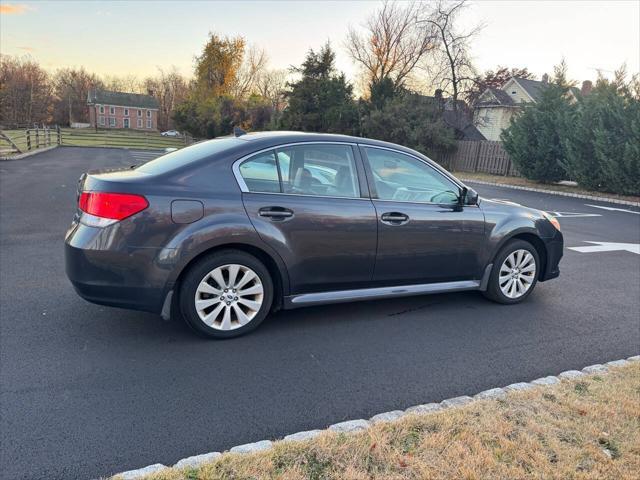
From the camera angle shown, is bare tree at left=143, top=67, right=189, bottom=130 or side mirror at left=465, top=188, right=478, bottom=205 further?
bare tree at left=143, top=67, right=189, bottom=130

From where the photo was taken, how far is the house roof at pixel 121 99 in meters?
80.9

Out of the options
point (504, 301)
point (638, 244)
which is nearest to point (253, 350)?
point (504, 301)

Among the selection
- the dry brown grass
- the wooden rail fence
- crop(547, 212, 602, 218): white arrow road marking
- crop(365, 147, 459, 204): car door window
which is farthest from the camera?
the wooden rail fence

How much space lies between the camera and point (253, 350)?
3826 mm

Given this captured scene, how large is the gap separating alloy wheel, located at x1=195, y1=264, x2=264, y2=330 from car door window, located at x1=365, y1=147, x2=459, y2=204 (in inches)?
56.2

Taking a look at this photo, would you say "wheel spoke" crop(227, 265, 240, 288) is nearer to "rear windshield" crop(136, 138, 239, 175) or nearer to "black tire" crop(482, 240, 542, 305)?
"rear windshield" crop(136, 138, 239, 175)

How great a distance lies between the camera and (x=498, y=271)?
16.5ft

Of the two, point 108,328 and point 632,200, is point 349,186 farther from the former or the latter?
point 632,200

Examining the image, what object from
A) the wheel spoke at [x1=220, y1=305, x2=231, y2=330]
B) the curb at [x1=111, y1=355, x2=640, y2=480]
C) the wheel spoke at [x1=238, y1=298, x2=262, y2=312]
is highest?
the wheel spoke at [x1=238, y1=298, x2=262, y2=312]

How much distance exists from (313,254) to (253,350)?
93cm

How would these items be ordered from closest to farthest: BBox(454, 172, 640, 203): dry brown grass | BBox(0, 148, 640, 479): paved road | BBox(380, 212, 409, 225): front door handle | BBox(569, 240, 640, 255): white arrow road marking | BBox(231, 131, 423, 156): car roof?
BBox(0, 148, 640, 479): paved road → BBox(231, 131, 423, 156): car roof → BBox(380, 212, 409, 225): front door handle → BBox(569, 240, 640, 255): white arrow road marking → BBox(454, 172, 640, 203): dry brown grass

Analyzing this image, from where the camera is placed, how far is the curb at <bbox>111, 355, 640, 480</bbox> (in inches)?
93.3

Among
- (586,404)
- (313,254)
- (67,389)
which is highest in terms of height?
(313,254)

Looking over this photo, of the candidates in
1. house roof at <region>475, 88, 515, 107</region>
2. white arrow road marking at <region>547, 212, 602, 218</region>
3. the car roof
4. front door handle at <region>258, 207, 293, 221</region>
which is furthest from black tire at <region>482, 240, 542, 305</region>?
house roof at <region>475, 88, 515, 107</region>
